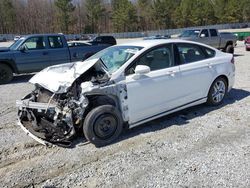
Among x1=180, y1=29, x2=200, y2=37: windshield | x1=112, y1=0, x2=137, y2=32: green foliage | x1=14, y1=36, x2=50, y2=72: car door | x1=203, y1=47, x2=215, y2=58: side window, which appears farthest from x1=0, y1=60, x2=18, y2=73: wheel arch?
x1=112, y1=0, x2=137, y2=32: green foliage

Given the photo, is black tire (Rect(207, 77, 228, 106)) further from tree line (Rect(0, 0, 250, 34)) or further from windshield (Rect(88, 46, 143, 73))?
tree line (Rect(0, 0, 250, 34))

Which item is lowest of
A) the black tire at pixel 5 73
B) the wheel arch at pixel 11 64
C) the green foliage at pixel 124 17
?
the black tire at pixel 5 73

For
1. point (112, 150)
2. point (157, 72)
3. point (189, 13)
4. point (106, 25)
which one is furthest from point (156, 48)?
point (106, 25)

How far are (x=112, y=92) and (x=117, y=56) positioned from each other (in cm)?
100

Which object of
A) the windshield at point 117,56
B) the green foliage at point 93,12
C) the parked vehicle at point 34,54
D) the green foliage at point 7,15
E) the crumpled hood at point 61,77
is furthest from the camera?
the green foliage at point 93,12

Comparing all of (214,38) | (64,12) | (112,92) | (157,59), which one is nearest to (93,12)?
(64,12)

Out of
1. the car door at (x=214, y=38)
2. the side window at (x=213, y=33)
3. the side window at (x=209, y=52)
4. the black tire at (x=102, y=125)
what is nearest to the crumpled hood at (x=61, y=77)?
the black tire at (x=102, y=125)

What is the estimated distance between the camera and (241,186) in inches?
136

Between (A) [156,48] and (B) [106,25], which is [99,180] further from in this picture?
(B) [106,25]

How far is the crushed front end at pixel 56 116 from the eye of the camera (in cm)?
455

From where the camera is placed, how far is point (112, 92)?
15.5 feet

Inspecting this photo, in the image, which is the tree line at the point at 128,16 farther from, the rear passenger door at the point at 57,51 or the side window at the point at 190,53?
the side window at the point at 190,53

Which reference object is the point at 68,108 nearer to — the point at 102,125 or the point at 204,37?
the point at 102,125

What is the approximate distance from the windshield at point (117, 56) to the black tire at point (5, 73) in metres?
6.11
